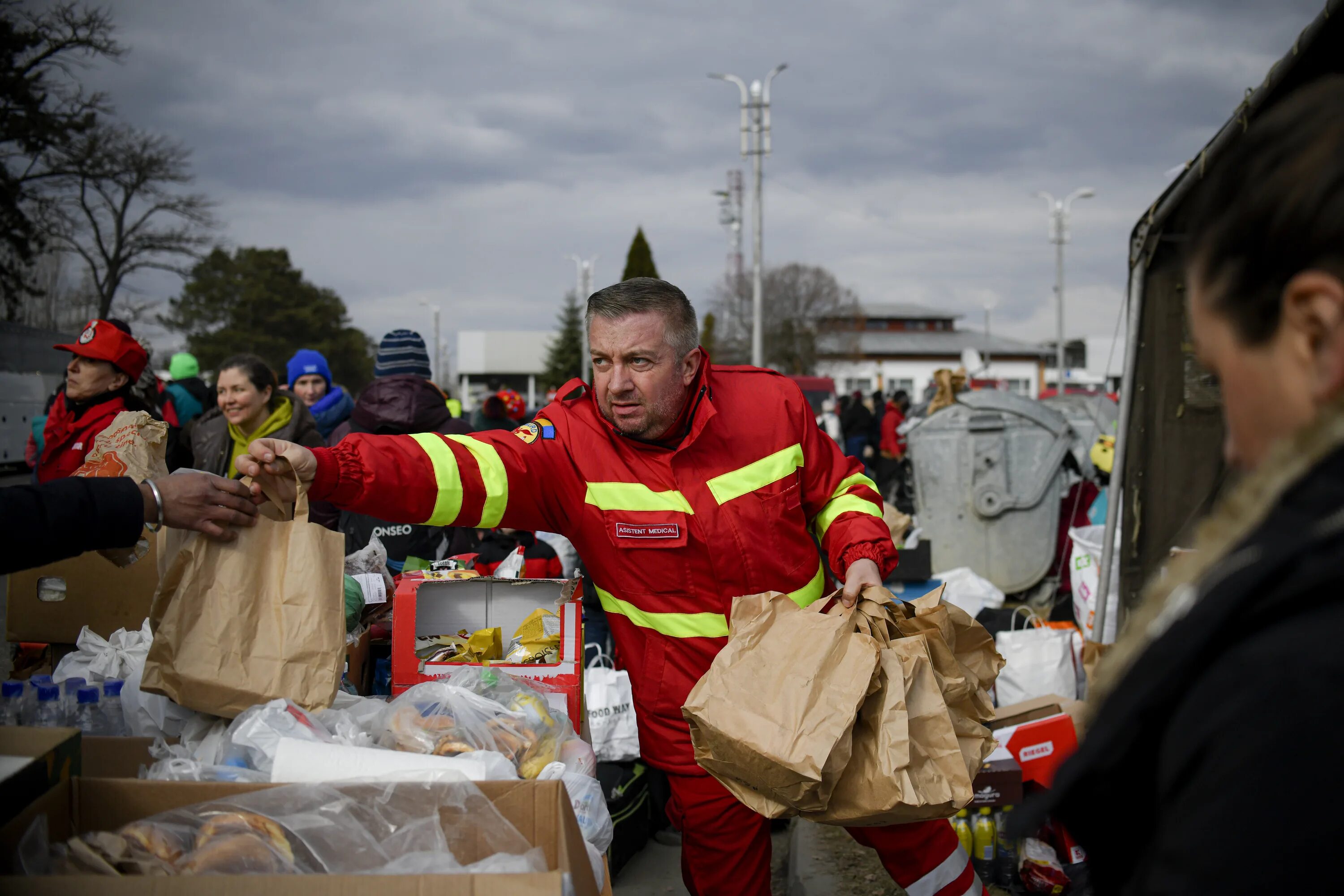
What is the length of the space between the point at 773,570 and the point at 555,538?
271 cm

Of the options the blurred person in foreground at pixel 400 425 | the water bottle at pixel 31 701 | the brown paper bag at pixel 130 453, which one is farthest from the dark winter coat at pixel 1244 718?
the blurred person in foreground at pixel 400 425

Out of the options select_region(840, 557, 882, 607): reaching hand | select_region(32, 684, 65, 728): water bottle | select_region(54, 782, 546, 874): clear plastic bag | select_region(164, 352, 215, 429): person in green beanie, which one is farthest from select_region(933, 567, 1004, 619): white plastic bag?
select_region(164, 352, 215, 429): person in green beanie

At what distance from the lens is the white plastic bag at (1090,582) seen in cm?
477

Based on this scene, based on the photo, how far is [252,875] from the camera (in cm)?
130

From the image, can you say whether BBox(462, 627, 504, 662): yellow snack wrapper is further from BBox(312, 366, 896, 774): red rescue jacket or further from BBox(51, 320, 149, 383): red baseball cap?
BBox(51, 320, 149, 383): red baseball cap

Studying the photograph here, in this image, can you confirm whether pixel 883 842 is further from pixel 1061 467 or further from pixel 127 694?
pixel 1061 467

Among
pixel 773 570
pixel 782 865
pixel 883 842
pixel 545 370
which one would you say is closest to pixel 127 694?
pixel 773 570

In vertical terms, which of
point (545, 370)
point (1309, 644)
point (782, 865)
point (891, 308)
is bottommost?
point (782, 865)

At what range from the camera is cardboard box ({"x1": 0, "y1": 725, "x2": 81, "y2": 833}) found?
1.38 metres

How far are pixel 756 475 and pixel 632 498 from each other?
0.36 m

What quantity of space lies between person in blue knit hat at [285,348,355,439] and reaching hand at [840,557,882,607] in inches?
169

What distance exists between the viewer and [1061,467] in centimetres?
774

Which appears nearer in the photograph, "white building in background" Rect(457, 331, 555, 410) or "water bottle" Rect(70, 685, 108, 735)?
"water bottle" Rect(70, 685, 108, 735)

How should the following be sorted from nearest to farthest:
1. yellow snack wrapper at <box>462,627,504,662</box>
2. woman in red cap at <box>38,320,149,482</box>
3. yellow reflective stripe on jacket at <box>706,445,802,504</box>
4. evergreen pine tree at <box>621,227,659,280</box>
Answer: yellow snack wrapper at <box>462,627,504,662</box> < yellow reflective stripe on jacket at <box>706,445,802,504</box> < woman in red cap at <box>38,320,149,482</box> < evergreen pine tree at <box>621,227,659,280</box>
